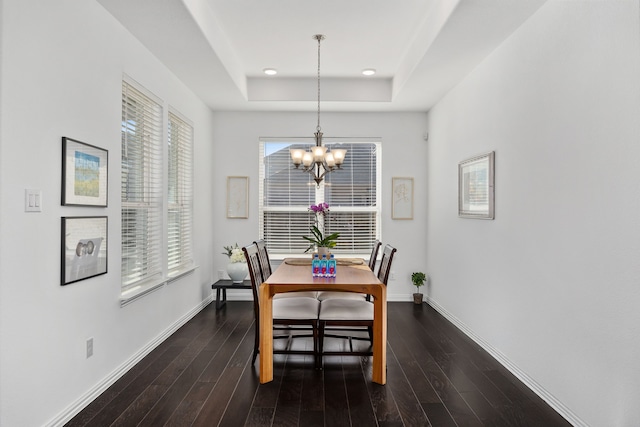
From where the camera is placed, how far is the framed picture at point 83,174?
238 centimetres

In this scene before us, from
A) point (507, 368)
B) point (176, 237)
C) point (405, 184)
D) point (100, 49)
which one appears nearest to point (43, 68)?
point (100, 49)

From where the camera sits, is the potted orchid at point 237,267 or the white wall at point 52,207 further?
the potted orchid at point 237,267

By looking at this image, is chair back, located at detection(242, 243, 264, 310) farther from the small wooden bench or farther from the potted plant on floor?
the potted plant on floor

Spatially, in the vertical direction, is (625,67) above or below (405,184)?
above

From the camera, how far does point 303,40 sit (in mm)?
4004

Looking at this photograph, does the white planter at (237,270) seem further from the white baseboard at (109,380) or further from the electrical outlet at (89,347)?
the electrical outlet at (89,347)

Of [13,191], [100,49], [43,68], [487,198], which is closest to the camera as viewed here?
[13,191]

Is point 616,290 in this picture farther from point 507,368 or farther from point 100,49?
point 100,49

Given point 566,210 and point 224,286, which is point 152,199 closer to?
point 224,286

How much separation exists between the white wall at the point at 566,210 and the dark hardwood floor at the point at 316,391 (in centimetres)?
31

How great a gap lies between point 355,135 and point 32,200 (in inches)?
166

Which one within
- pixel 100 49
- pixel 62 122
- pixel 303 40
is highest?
pixel 303 40

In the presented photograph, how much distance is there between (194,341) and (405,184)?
11.1ft

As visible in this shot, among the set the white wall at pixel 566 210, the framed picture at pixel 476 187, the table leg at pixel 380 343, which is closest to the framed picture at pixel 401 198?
the framed picture at pixel 476 187
